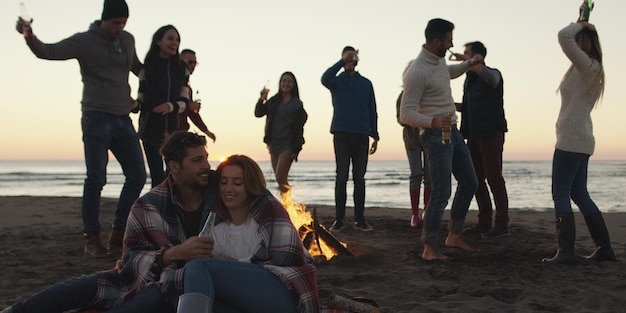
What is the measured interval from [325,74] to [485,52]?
2009 millimetres

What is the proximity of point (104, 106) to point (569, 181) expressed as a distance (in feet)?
13.7

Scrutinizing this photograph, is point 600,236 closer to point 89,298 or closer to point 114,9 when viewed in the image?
point 89,298

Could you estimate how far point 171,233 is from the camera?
3.22 metres

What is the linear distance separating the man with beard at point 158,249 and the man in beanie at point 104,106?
2.16 metres

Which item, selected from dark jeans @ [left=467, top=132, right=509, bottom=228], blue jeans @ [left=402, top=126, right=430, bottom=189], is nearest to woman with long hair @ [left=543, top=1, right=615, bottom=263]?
dark jeans @ [left=467, top=132, right=509, bottom=228]

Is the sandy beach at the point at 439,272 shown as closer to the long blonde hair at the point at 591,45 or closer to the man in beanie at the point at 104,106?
the man in beanie at the point at 104,106

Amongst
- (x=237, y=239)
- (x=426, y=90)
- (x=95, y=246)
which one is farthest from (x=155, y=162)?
(x=237, y=239)

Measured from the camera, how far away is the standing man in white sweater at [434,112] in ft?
17.3

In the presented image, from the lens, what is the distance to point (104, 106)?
5324 millimetres

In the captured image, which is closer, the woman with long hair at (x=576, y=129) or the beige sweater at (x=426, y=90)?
the woman with long hair at (x=576, y=129)

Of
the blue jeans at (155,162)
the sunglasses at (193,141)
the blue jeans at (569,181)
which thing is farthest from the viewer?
the blue jeans at (155,162)

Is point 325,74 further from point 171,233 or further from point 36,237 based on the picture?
point 171,233

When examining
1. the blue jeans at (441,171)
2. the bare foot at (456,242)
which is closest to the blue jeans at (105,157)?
the blue jeans at (441,171)

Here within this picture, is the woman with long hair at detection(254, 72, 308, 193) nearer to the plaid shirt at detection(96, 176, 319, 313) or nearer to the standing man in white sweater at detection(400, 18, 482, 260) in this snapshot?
the standing man in white sweater at detection(400, 18, 482, 260)
